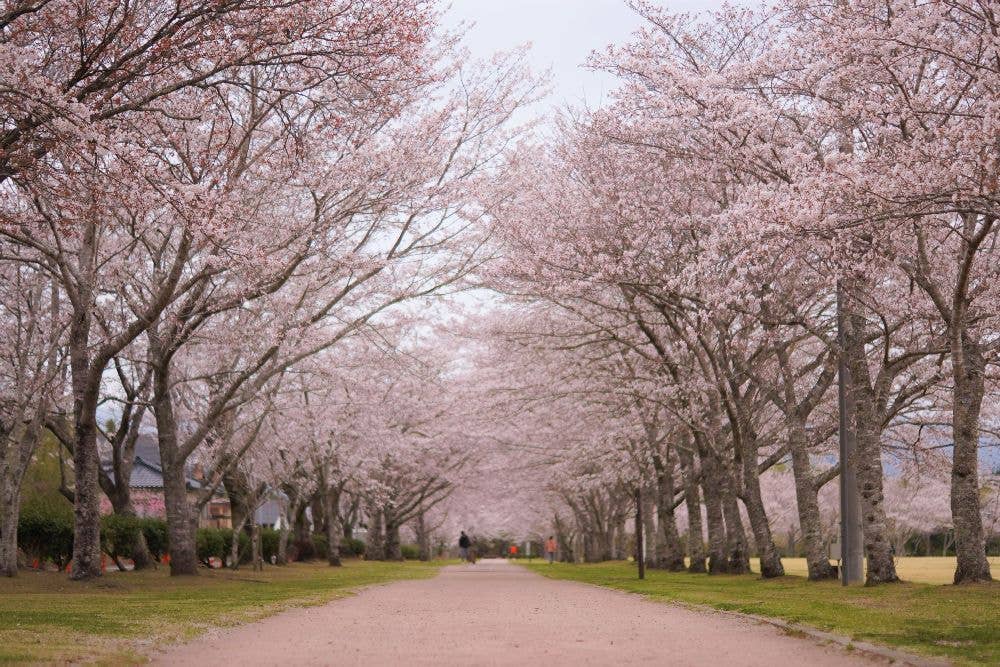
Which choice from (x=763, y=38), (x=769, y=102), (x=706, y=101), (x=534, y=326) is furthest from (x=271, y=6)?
(x=534, y=326)

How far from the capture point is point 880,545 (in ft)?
59.3

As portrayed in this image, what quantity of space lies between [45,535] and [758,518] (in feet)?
56.8

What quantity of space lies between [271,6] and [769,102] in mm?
10208

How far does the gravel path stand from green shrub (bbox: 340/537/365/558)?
42.3m

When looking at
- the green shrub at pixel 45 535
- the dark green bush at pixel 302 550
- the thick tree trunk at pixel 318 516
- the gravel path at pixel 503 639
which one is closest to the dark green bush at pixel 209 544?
the green shrub at pixel 45 535

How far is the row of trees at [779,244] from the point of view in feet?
44.8

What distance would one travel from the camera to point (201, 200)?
11188 millimetres

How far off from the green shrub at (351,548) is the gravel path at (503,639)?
42285 millimetres

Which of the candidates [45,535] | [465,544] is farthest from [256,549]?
[465,544]

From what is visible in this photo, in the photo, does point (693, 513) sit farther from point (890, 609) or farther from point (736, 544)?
point (890, 609)

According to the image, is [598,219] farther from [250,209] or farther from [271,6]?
[271,6]

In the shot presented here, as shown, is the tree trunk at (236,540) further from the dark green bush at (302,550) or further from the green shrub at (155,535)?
the dark green bush at (302,550)

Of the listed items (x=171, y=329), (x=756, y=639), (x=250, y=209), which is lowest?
(x=756, y=639)

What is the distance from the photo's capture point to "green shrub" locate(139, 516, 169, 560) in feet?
104
